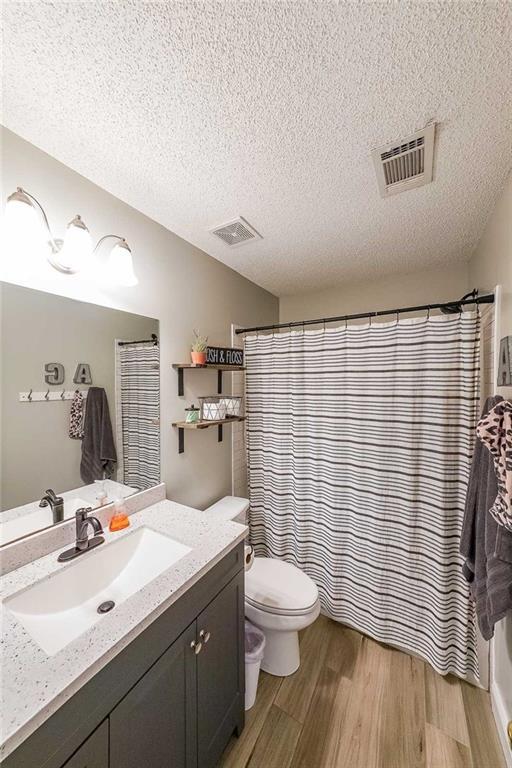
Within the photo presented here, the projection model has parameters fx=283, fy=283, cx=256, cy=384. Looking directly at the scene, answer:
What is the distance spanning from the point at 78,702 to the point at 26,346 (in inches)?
41.2

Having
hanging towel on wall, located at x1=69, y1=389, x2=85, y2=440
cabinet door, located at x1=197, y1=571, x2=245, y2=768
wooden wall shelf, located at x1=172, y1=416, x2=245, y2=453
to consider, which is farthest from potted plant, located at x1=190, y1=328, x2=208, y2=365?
cabinet door, located at x1=197, y1=571, x2=245, y2=768

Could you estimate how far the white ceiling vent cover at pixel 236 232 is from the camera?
61.7 inches

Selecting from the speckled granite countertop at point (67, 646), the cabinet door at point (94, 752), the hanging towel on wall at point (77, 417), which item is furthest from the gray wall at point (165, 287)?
the cabinet door at point (94, 752)

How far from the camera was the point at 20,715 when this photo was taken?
0.54 meters

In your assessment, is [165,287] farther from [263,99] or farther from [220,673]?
[220,673]

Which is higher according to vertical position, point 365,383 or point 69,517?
point 365,383

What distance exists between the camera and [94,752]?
65 cm

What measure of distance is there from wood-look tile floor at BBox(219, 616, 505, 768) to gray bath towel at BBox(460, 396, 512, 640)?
21.0 inches

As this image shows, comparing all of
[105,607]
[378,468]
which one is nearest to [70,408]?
[105,607]

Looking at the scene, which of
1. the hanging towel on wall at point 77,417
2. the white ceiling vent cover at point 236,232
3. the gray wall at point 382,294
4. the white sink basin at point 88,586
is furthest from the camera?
the gray wall at point 382,294

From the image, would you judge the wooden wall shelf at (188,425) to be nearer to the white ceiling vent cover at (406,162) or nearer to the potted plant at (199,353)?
the potted plant at (199,353)

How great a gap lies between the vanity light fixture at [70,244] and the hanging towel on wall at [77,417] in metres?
0.53

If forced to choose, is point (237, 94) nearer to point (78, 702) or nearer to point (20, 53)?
point (20, 53)

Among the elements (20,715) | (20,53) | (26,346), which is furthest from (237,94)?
(20,715)
